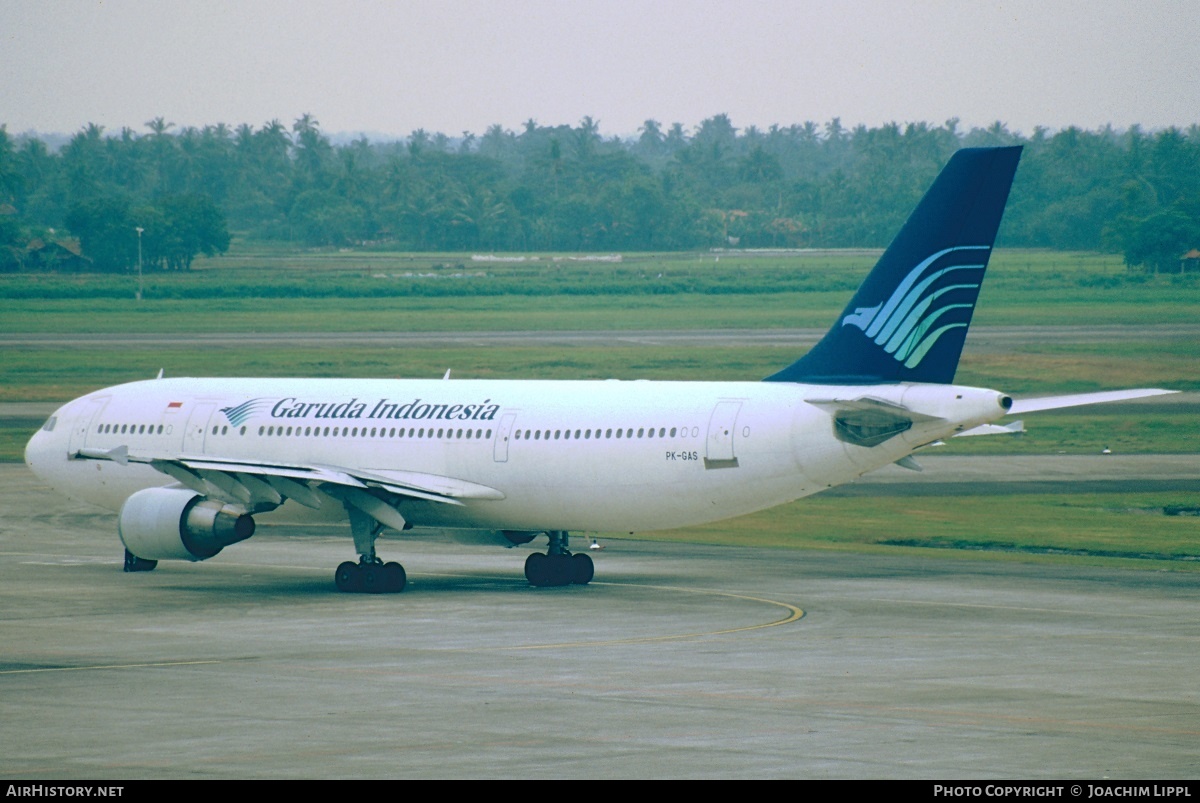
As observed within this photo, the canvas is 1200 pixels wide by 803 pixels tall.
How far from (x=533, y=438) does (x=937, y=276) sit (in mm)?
8766

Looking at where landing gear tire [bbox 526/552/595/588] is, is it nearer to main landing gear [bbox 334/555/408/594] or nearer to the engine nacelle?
main landing gear [bbox 334/555/408/594]

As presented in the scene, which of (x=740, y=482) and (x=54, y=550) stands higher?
(x=740, y=482)

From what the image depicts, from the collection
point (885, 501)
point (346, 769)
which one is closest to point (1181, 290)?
point (885, 501)

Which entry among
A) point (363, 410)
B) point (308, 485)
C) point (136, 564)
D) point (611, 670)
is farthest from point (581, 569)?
point (611, 670)

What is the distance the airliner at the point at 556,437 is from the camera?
32969 millimetres

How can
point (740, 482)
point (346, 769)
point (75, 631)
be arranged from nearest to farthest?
point (346, 769), point (75, 631), point (740, 482)

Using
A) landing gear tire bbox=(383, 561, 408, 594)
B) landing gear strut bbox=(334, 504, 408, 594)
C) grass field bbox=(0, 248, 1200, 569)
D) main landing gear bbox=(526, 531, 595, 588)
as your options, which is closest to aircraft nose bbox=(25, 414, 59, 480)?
landing gear strut bbox=(334, 504, 408, 594)

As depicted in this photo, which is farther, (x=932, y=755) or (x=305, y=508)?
(x=305, y=508)

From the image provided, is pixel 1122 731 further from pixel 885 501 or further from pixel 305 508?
pixel 885 501

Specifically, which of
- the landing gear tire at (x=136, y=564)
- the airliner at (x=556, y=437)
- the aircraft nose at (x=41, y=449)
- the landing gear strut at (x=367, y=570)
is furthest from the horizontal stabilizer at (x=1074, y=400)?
the aircraft nose at (x=41, y=449)

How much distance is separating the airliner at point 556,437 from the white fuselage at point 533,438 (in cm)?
4

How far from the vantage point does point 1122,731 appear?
21.3 m

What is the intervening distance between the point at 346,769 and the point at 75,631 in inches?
524

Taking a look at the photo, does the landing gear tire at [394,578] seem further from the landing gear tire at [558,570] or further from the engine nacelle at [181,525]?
the engine nacelle at [181,525]
